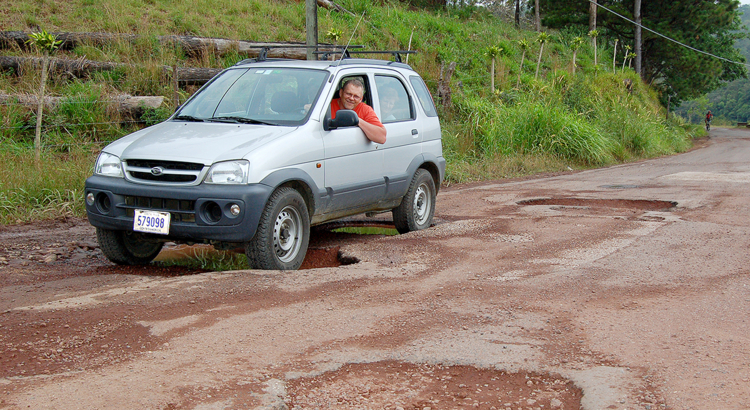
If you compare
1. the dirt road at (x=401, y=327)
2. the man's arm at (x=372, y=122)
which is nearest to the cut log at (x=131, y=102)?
the dirt road at (x=401, y=327)

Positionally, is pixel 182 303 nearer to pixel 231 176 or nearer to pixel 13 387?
pixel 231 176

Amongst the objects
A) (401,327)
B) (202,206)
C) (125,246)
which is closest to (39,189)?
(125,246)

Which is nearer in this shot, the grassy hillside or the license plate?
the license plate

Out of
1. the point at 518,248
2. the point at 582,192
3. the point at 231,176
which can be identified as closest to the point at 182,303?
the point at 231,176

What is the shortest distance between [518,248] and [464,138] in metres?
8.88

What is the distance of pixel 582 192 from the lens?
11102 millimetres

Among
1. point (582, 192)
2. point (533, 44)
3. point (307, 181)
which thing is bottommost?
point (582, 192)

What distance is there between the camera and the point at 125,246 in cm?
600

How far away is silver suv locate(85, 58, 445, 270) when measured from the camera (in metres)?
5.23

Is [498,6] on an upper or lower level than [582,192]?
upper

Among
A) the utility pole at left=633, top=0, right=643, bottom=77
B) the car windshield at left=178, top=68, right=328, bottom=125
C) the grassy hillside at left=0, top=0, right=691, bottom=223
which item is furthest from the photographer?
the utility pole at left=633, top=0, right=643, bottom=77

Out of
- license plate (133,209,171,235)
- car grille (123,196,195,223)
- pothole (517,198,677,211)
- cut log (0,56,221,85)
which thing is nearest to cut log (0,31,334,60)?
cut log (0,56,221,85)

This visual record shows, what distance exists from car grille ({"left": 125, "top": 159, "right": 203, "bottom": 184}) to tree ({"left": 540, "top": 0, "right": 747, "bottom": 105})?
34.7 meters

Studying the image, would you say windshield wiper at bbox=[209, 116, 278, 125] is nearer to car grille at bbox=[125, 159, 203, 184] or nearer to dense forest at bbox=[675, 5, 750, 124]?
car grille at bbox=[125, 159, 203, 184]
